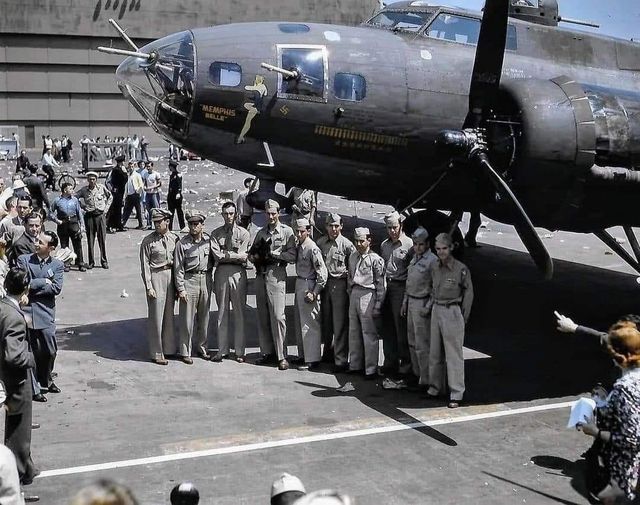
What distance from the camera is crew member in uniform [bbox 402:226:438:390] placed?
1059 centimetres

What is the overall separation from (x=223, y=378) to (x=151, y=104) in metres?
4.46

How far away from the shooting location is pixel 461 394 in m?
10.2

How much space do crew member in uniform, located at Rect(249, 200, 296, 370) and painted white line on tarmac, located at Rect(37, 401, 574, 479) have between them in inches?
104

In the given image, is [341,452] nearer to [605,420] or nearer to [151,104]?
[605,420]

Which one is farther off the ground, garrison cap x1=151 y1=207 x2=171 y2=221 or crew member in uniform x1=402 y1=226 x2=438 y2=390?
garrison cap x1=151 y1=207 x2=171 y2=221

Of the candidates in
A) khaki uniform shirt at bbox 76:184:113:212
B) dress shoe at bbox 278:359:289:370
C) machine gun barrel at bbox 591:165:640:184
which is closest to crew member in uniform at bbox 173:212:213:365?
dress shoe at bbox 278:359:289:370

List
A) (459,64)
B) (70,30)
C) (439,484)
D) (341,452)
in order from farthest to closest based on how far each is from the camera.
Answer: (70,30), (459,64), (341,452), (439,484)

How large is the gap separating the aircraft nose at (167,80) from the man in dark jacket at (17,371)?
5.06 metres

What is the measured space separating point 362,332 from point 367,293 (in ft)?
1.75

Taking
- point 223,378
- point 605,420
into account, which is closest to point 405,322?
point 223,378

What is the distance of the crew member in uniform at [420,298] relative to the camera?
10594mm

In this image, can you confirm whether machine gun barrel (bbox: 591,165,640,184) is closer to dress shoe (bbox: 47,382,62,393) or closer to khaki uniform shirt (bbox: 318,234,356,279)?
khaki uniform shirt (bbox: 318,234,356,279)

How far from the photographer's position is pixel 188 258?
463 inches

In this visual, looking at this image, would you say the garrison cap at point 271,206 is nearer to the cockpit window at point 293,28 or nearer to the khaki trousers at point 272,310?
the khaki trousers at point 272,310
